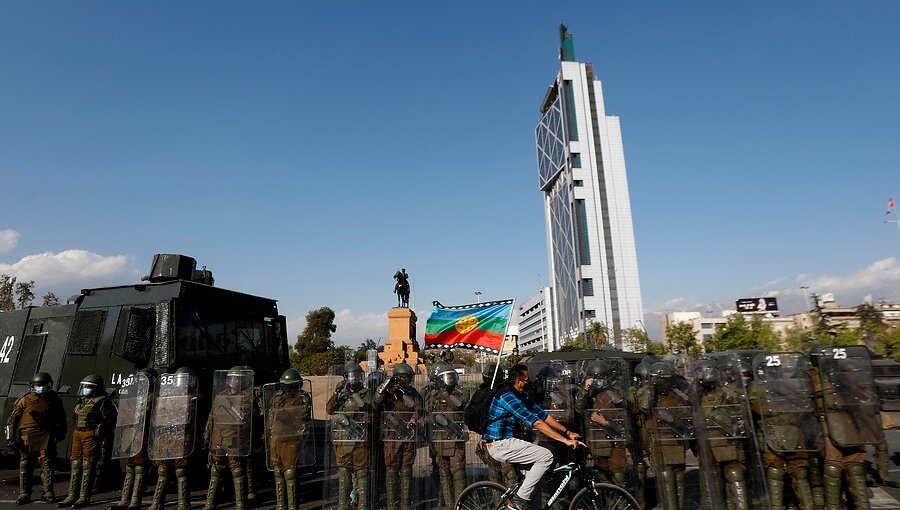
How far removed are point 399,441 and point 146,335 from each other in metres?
5.05

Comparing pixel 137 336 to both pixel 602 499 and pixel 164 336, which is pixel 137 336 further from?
pixel 602 499

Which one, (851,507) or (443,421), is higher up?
(443,421)

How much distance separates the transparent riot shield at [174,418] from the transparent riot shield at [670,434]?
6.54 metres

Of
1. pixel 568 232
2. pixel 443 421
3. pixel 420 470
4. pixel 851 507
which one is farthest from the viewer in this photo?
pixel 568 232

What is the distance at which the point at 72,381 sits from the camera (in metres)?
9.59

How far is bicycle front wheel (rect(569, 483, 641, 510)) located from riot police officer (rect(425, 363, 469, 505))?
6.66 ft

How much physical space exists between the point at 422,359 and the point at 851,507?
27.9m

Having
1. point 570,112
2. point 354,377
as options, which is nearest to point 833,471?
point 354,377

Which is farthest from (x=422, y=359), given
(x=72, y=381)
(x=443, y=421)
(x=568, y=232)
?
(x=568, y=232)

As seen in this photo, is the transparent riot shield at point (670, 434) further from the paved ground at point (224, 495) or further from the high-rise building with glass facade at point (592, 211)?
the high-rise building with glass facade at point (592, 211)

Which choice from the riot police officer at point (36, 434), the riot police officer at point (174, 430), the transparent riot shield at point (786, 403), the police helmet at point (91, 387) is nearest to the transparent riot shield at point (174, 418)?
the riot police officer at point (174, 430)

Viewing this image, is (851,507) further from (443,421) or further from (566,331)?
(566,331)

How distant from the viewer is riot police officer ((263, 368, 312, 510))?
278 inches

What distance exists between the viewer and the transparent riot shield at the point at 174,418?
7.24m
